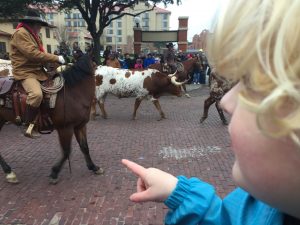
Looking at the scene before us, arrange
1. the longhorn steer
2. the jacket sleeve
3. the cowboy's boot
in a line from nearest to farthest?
1. the jacket sleeve
2. the cowboy's boot
3. the longhorn steer

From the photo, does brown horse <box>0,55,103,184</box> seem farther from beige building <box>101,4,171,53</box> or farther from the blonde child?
beige building <box>101,4,171,53</box>

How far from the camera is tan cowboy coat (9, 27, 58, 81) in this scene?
4359 mm

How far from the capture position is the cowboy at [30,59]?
436 centimetres

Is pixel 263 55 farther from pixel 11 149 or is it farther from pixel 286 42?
pixel 11 149

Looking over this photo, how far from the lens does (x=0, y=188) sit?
15.0ft

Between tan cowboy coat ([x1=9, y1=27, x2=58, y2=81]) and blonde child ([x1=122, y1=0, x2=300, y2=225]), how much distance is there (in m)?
4.11

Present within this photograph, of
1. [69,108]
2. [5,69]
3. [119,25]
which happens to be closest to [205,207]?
[69,108]

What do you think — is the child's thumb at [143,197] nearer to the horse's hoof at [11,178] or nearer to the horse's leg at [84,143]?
the horse's leg at [84,143]

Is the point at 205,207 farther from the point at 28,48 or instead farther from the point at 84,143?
the point at 84,143

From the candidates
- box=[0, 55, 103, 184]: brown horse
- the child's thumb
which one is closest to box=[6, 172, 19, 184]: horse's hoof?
box=[0, 55, 103, 184]: brown horse

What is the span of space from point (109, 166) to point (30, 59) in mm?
2155

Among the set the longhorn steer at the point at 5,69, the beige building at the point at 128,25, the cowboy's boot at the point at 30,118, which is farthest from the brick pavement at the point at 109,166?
the beige building at the point at 128,25

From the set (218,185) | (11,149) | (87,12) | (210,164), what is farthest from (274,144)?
(87,12)

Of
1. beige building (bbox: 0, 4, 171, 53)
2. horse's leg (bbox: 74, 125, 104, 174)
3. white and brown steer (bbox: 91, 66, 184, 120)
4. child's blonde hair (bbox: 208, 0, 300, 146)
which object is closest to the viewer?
child's blonde hair (bbox: 208, 0, 300, 146)
